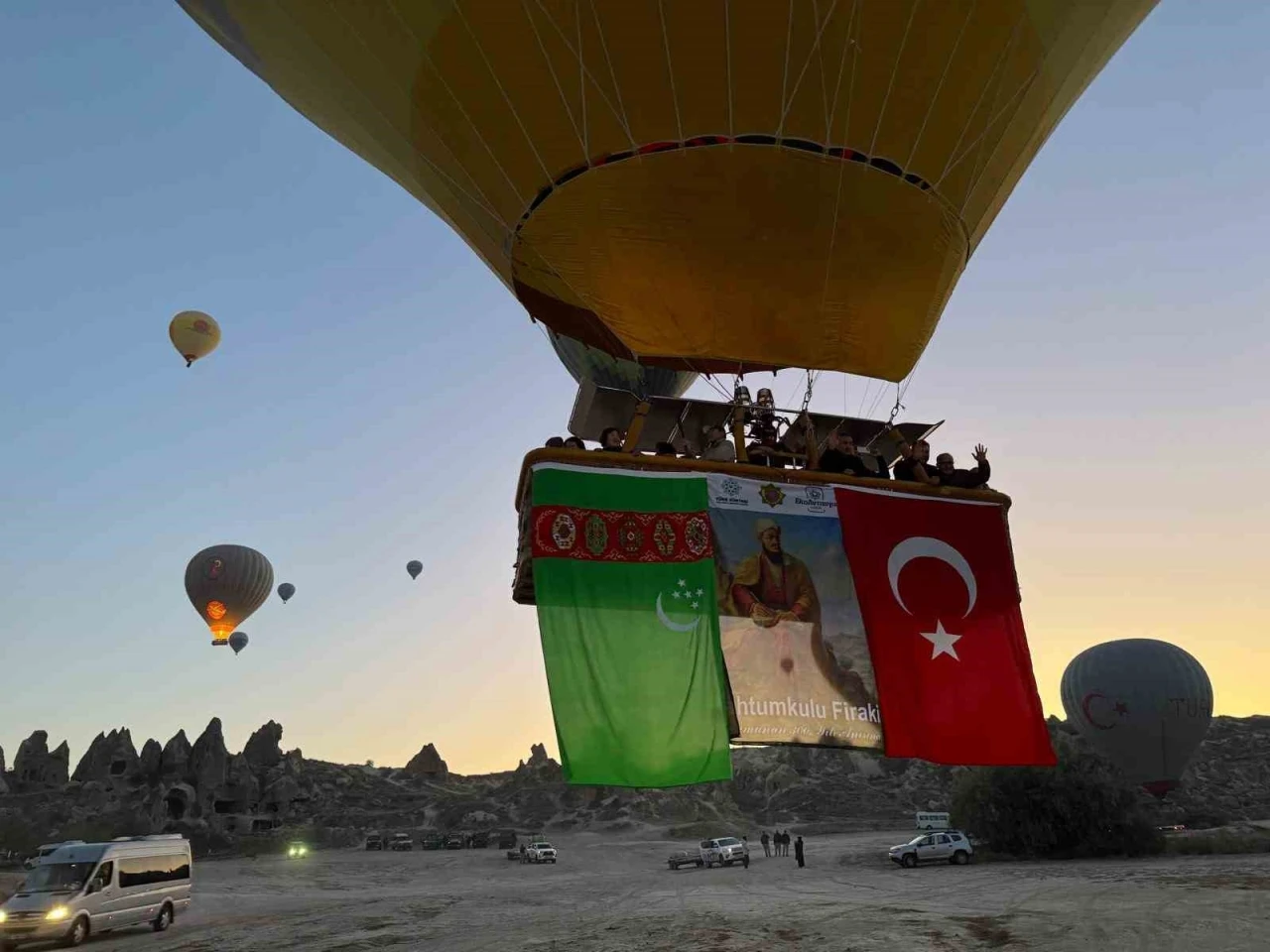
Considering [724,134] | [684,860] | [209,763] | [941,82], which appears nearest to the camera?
[724,134]

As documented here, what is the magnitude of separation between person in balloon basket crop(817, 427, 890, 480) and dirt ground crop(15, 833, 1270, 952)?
22.4ft

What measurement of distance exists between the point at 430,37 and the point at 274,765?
81110mm

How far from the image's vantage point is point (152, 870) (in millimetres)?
18266

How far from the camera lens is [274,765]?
78.8 meters

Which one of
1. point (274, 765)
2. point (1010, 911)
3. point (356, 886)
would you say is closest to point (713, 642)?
point (1010, 911)

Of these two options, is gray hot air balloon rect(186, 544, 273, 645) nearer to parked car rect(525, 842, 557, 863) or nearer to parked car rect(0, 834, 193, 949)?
parked car rect(525, 842, 557, 863)

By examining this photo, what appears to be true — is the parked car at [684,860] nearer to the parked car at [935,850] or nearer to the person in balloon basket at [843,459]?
the parked car at [935,850]

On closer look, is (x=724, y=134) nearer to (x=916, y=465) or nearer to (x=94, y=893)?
(x=916, y=465)

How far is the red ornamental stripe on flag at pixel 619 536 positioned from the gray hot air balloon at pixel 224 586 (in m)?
43.1

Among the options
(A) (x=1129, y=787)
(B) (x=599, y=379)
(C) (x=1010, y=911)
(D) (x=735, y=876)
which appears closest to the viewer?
(C) (x=1010, y=911)

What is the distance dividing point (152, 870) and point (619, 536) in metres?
15.8

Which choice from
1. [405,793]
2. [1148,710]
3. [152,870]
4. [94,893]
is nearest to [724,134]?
[94,893]

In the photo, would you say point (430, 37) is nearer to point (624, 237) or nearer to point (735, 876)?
point (624, 237)

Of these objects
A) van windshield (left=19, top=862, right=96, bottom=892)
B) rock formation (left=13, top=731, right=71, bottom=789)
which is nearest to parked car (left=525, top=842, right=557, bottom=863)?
van windshield (left=19, top=862, right=96, bottom=892)
